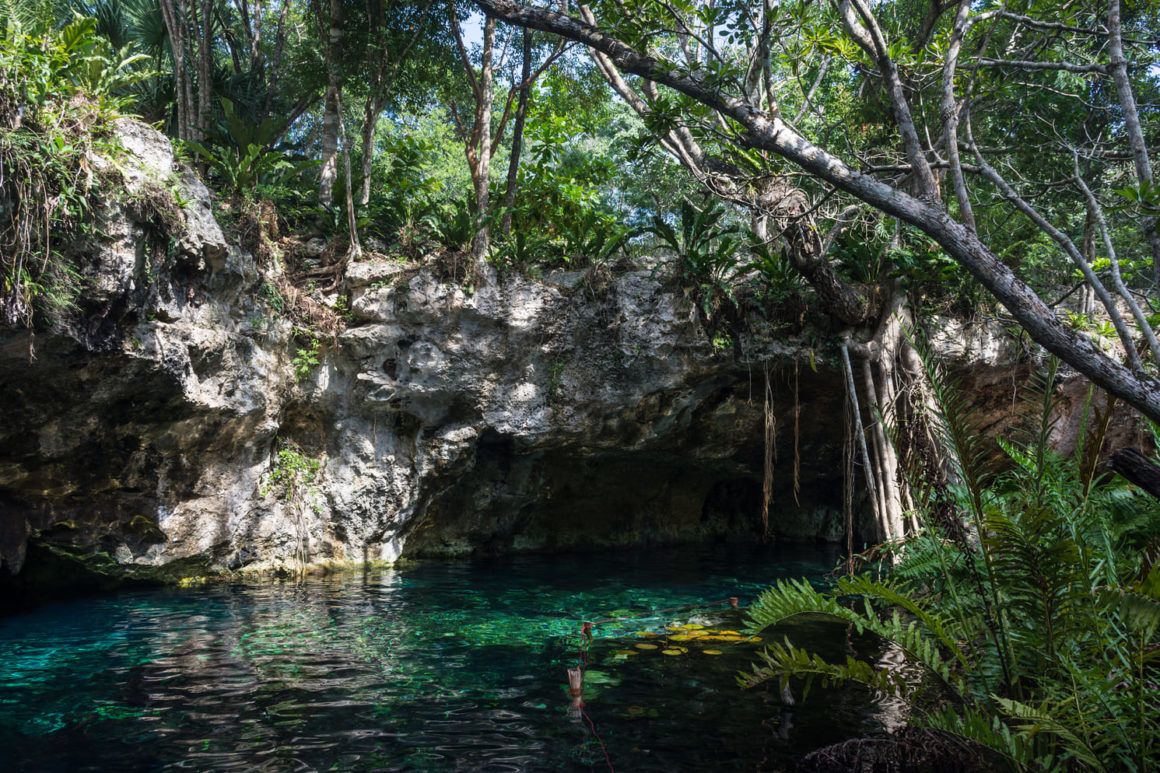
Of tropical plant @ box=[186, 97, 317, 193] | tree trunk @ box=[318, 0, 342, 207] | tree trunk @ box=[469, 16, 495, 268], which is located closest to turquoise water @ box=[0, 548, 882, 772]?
tropical plant @ box=[186, 97, 317, 193]

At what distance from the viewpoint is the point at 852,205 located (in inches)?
340

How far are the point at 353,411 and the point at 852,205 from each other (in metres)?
7.50

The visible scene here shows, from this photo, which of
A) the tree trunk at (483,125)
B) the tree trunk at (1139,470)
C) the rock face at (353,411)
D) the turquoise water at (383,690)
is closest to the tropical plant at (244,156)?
the rock face at (353,411)

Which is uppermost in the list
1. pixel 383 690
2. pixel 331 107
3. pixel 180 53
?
pixel 180 53

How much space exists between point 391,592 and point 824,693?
5303mm

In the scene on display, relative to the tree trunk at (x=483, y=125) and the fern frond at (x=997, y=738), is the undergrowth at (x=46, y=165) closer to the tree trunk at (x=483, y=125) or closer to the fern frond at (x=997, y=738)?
the tree trunk at (x=483, y=125)

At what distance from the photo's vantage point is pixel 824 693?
4.40m

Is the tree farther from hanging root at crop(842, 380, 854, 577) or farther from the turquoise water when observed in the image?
hanging root at crop(842, 380, 854, 577)

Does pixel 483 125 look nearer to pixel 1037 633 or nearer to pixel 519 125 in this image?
pixel 519 125

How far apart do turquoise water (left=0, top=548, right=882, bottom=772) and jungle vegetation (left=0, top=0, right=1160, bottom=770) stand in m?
0.79

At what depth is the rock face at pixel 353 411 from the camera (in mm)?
7375

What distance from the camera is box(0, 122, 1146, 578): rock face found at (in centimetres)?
738

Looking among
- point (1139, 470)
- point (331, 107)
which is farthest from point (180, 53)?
point (1139, 470)

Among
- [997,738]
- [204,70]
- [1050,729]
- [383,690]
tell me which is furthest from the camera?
[204,70]
